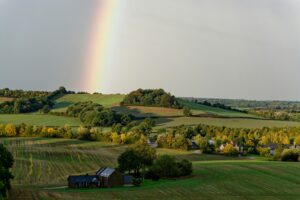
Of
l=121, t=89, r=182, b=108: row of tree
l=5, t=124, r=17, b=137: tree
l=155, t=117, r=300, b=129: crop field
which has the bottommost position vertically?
l=5, t=124, r=17, b=137: tree

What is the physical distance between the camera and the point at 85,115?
516 feet

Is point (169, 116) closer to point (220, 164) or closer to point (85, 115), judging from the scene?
point (85, 115)

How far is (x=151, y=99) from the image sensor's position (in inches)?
7475

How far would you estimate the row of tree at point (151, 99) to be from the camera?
186500mm

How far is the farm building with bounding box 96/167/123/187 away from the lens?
73500 millimetres

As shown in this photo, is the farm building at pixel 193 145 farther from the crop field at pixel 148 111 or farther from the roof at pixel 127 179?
the roof at pixel 127 179

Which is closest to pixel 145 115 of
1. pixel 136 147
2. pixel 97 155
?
pixel 97 155

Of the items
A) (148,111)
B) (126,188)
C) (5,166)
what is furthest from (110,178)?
(148,111)

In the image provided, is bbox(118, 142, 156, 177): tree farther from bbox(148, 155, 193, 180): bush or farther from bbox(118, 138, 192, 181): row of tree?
bbox(148, 155, 193, 180): bush

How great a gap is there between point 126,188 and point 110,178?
671 centimetres

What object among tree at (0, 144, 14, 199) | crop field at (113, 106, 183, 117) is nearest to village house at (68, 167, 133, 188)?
tree at (0, 144, 14, 199)

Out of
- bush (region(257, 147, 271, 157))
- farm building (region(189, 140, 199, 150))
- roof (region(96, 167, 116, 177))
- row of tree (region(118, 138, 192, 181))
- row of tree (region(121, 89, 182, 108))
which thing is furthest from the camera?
row of tree (region(121, 89, 182, 108))

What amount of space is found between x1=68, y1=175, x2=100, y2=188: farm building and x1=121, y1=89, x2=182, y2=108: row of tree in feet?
369

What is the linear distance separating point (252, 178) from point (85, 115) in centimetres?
8907
